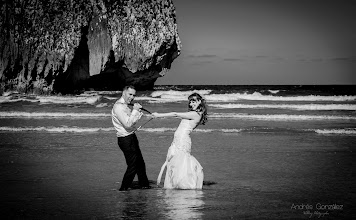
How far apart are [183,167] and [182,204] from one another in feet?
3.01

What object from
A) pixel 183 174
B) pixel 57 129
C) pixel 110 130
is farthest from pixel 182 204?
pixel 57 129

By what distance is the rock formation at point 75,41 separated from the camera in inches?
1813

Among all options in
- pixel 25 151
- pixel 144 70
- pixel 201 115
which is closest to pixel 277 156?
pixel 201 115

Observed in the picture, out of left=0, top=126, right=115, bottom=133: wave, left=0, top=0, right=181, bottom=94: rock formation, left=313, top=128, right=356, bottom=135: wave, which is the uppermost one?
left=0, top=0, right=181, bottom=94: rock formation

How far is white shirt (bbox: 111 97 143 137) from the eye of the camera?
556 cm

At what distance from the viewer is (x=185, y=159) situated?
5977mm

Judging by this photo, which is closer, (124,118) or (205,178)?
(124,118)

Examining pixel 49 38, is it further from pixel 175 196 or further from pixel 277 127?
pixel 175 196

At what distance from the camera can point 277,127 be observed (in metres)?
14.7

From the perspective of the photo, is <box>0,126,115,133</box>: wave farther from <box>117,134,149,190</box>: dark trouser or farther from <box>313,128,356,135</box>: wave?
<box>117,134,149,190</box>: dark trouser

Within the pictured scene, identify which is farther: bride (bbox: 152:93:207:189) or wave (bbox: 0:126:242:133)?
wave (bbox: 0:126:242:133)

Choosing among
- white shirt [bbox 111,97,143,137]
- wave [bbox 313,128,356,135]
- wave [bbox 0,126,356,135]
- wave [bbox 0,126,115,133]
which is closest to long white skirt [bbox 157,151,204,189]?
white shirt [bbox 111,97,143,137]

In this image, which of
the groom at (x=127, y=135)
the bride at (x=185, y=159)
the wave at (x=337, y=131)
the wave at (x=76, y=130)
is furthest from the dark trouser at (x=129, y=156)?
the wave at (x=337, y=131)

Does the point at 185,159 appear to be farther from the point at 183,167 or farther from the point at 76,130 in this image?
the point at 76,130
